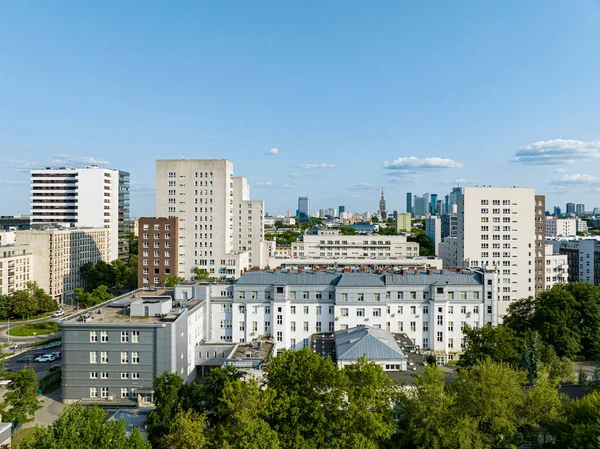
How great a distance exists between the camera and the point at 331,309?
55406mm

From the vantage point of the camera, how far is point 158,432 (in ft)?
102

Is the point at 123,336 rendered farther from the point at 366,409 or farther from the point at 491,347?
the point at 491,347

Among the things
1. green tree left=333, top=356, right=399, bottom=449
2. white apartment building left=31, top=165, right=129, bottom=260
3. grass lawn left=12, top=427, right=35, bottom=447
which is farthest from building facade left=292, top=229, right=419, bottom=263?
green tree left=333, top=356, right=399, bottom=449

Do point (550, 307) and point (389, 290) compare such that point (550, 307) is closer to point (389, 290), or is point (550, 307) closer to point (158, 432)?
point (389, 290)

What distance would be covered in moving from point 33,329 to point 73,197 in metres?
55.8

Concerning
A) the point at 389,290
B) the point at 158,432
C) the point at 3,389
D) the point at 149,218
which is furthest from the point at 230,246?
the point at 158,432

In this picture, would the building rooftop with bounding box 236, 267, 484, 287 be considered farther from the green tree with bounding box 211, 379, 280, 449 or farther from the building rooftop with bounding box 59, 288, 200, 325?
the green tree with bounding box 211, 379, 280, 449

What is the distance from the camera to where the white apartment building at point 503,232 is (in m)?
83.0

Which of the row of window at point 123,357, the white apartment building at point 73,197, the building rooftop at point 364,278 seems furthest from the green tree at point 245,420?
the white apartment building at point 73,197

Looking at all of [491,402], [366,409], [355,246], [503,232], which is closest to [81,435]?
[366,409]

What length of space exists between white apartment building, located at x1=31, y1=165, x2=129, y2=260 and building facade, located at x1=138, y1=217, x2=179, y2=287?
4181 centimetres

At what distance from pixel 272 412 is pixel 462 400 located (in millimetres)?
12079

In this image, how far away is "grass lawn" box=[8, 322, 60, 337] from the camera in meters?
70.6

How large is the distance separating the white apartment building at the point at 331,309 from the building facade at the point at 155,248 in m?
29.3
